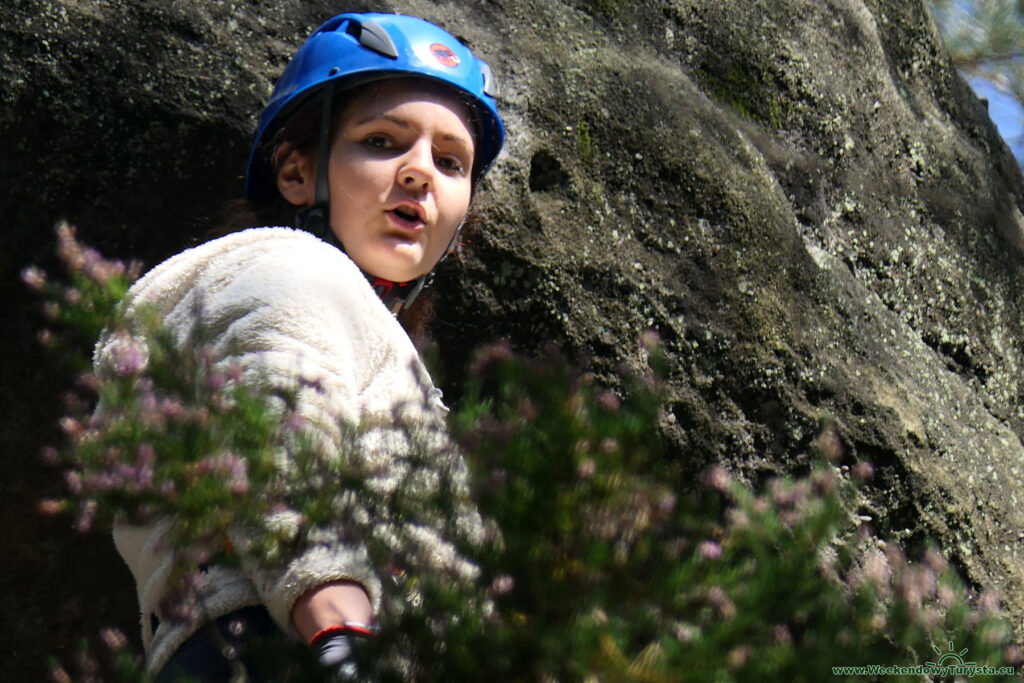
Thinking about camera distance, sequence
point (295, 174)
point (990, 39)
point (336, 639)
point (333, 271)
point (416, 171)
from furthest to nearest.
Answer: point (990, 39)
point (295, 174)
point (416, 171)
point (333, 271)
point (336, 639)

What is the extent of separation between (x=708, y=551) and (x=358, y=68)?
1.72m

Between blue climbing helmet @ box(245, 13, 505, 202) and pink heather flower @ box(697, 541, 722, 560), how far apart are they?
5.08 feet

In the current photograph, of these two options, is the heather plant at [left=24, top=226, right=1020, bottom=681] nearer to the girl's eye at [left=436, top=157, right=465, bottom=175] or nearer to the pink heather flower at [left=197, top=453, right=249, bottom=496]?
the pink heather flower at [left=197, top=453, right=249, bottom=496]

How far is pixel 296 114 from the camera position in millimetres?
2502

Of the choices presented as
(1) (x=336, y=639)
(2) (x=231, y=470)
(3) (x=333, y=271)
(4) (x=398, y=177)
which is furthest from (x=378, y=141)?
(2) (x=231, y=470)

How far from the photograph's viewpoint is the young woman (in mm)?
1422

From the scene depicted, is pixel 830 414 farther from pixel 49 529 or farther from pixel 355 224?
pixel 49 529

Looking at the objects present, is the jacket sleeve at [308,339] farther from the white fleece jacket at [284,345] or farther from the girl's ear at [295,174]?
the girl's ear at [295,174]

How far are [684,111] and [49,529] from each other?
2.36 meters

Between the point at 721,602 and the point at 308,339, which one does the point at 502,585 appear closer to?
the point at 721,602

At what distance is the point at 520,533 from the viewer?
37.9 inches

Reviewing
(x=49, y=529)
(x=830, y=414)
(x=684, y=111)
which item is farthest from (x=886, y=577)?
(x=49, y=529)

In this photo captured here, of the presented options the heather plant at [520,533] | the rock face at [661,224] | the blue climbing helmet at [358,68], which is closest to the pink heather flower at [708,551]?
the heather plant at [520,533]

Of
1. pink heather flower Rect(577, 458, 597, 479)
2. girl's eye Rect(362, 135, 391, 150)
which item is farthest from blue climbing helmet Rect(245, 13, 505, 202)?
pink heather flower Rect(577, 458, 597, 479)
